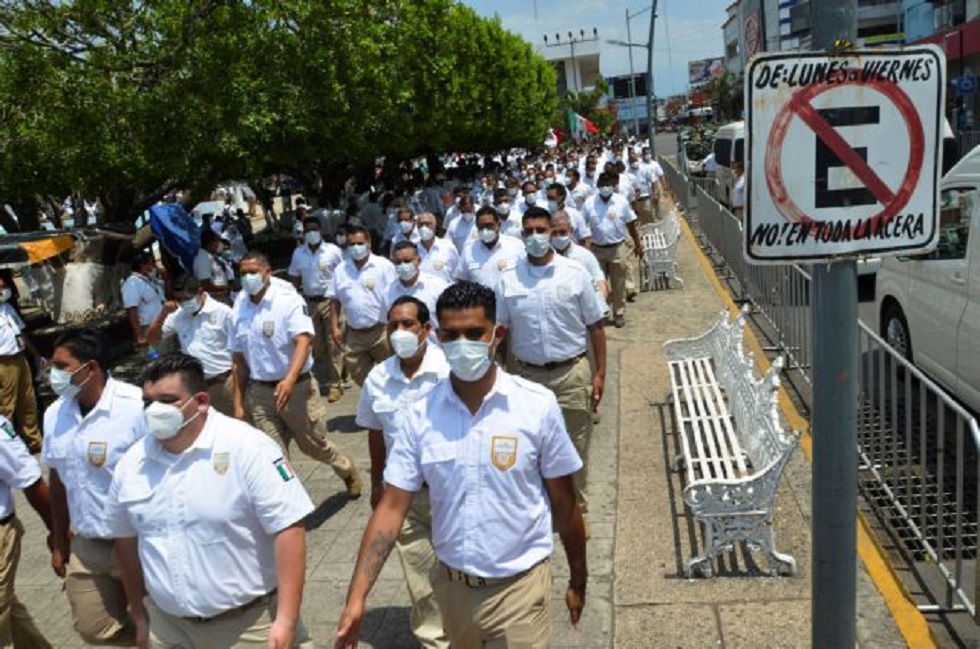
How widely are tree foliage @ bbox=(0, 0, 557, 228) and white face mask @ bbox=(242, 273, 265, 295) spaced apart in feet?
14.8

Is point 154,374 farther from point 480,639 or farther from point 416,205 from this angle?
point 416,205

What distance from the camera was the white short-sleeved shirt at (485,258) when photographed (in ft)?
26.6

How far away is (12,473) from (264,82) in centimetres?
791

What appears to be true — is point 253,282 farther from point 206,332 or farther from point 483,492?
point 483,492

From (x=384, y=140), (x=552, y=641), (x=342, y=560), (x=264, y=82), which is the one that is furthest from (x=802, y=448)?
(x=384, y=140)

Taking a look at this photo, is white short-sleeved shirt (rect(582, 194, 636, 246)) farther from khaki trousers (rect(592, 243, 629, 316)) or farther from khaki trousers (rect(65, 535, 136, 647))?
khaki trousers (rect(65, 535, 136, 647))

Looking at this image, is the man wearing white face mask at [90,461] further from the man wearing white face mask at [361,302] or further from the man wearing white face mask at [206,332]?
the man wearing white face mask at [361,302]

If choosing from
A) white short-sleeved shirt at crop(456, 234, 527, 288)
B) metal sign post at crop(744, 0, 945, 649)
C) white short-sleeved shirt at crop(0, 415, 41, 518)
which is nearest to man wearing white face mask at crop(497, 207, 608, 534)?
white short-sleeved shirt at crop(456, 234, 527, 288)

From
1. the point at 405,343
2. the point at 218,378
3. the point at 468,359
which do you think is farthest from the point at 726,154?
the point at 468,359

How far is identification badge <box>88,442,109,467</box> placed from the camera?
→ 4.06 meters

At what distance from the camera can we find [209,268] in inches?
441

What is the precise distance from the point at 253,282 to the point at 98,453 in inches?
96.3

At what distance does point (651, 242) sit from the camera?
14.6 metres

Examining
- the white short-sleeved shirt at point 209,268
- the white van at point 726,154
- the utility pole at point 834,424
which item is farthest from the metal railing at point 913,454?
the white van at point 726,154
